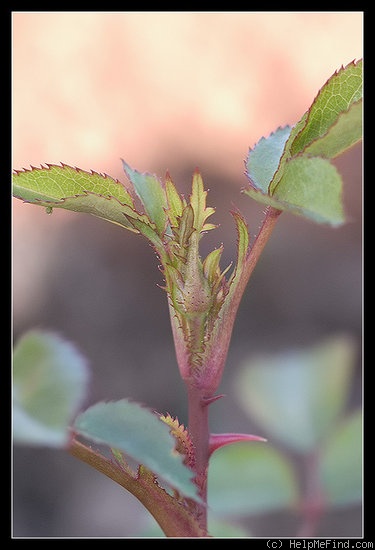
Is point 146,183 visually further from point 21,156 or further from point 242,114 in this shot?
point 242,114

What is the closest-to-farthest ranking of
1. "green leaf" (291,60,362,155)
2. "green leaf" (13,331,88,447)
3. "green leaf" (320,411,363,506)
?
"green leaf" (13,331,88,447), "green leaf" (291,60,362,155), "green leaf" (320,411,363,506)

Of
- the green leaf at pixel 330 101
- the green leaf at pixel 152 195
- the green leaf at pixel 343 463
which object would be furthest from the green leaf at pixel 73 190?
the green leaf at pixel 343 463

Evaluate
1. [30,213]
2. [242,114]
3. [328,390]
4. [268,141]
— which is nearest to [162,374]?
[30,213]

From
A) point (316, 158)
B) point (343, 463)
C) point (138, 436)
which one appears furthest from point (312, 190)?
point (343, 463)

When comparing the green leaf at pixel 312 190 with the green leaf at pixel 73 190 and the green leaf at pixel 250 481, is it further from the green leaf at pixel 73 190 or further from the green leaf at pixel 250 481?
the green leaf at pixel 250 481

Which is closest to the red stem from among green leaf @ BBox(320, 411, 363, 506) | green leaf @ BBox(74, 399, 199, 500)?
green leaf @ BBox(74, 399, 199, 500)

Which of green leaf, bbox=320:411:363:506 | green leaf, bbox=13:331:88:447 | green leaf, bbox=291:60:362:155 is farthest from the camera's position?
green leaf, bbox=320:411:363:506

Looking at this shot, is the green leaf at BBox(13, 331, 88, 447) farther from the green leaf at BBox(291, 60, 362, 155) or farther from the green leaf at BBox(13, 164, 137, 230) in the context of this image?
the green leaf at BBox(291, 60, 362, 155)
